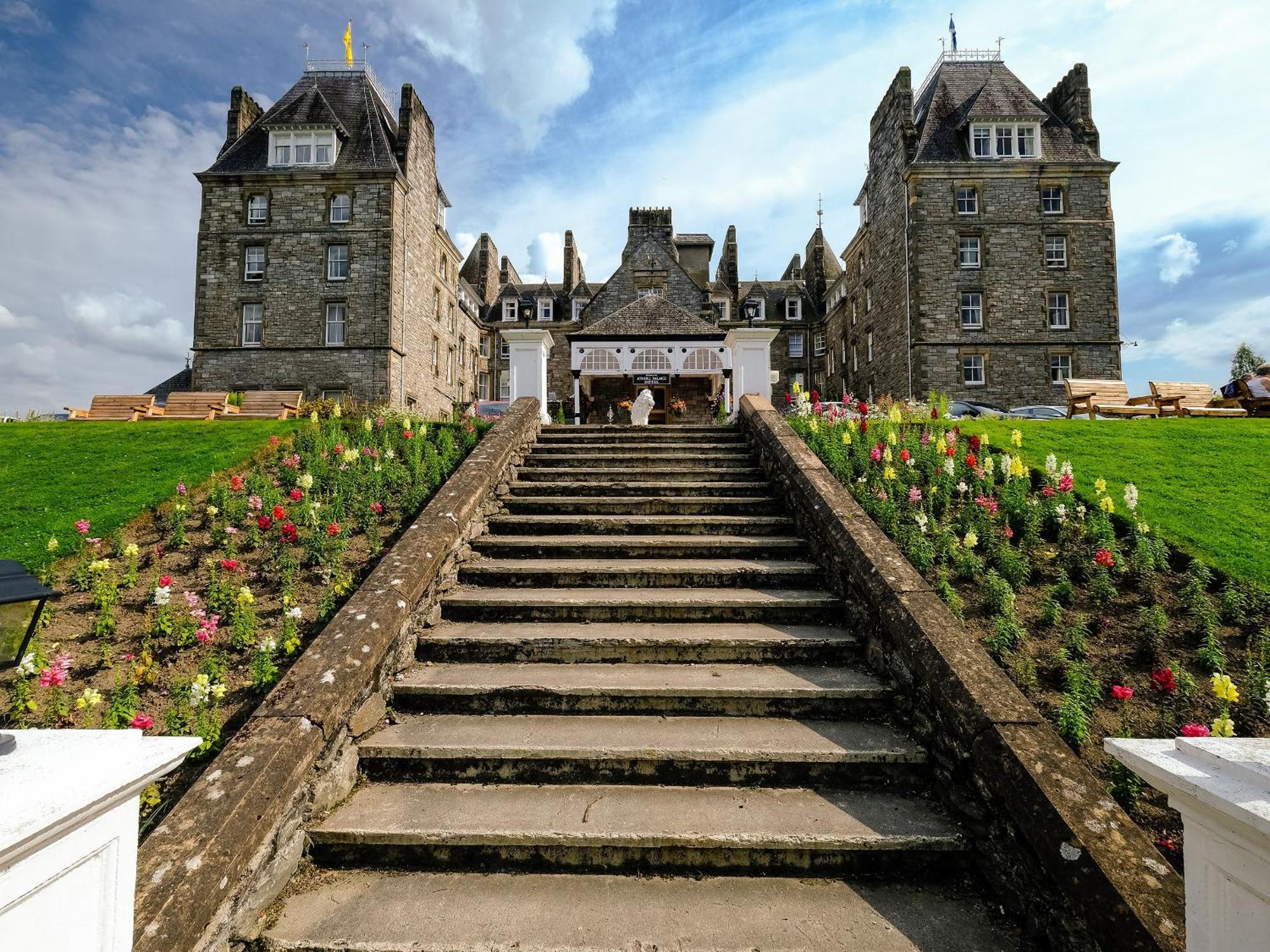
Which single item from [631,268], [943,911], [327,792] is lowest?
[943,911]

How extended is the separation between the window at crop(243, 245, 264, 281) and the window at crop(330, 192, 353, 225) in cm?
330

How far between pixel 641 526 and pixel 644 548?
48 centimetres

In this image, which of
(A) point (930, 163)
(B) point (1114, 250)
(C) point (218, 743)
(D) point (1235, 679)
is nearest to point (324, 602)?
(C) point (218, 743)

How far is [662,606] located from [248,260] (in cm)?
2871

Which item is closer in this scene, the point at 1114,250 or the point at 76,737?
the point at 76,737

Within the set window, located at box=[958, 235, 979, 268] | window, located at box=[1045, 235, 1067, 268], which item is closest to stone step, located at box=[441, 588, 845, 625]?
window, located at box=[958, 235, 979, 268]

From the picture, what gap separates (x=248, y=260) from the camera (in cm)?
2578

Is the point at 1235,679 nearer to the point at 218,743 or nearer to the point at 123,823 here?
the point at 123,823

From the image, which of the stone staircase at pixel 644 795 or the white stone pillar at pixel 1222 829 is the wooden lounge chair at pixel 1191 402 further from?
the white stone pillar at pixel 1222 829

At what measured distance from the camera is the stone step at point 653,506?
6.44 m

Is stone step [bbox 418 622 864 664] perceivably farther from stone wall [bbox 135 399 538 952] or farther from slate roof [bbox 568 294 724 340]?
slate roof [bbox 568 294 724 340]

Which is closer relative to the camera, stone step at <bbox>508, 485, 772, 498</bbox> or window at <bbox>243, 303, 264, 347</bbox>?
stone step at <bbox>508, 485, 772, 498</bbox>

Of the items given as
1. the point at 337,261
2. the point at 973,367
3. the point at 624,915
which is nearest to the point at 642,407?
the point at 624,915

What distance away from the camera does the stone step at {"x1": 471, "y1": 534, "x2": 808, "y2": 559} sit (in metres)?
5.55
